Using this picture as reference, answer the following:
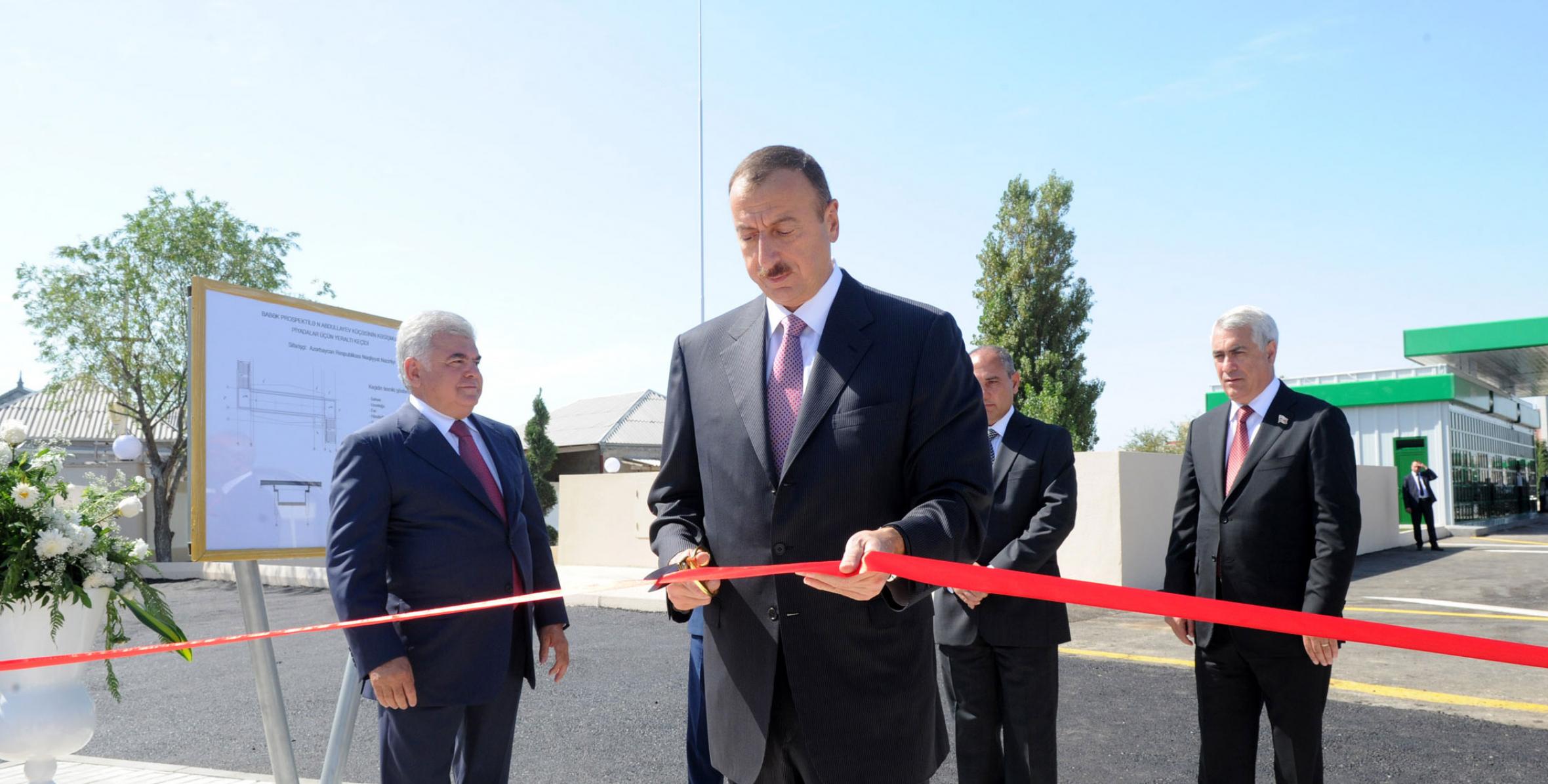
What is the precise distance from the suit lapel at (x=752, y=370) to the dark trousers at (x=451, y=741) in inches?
68.6

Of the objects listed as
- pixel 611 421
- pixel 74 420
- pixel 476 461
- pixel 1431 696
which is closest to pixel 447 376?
pixel 476 461

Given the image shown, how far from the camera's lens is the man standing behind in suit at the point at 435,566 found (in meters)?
3.26

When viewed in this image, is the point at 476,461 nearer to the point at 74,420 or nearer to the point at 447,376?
the point at 447,376

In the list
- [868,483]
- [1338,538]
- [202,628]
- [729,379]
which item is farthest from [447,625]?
[202,628]

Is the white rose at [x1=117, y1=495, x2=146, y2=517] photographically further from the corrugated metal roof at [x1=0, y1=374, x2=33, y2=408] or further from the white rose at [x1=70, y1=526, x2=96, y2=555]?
the corrugated metal roof at [x1=0, y1=374, x2=33, y2=408]

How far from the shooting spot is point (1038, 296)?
30172mm

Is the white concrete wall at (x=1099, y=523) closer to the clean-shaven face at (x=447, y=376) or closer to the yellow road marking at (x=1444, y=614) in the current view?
the yellow road marking at (x=1444, y=614)

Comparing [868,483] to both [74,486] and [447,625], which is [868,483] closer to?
[447,625]

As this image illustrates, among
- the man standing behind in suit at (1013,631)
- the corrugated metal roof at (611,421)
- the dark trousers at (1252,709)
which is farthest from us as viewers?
the corrugated metal roof at (611,421)

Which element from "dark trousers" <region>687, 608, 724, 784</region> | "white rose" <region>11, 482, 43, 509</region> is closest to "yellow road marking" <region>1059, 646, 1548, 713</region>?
"dark trousers" <region>687, 608, 724, 784</region>

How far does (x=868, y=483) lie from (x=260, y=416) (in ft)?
10.9

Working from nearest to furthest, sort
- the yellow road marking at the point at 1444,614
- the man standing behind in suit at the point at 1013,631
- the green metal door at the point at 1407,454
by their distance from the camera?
the man standing behind in suit at the point at 1013,631, the yellow road marking at the point at 1444,614, the green metal door at the point at 1407,454

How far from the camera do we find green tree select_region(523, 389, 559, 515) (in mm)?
31891

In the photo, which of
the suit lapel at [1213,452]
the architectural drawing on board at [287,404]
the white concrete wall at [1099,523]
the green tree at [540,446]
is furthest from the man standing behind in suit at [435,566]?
the green tree at [540,446]
